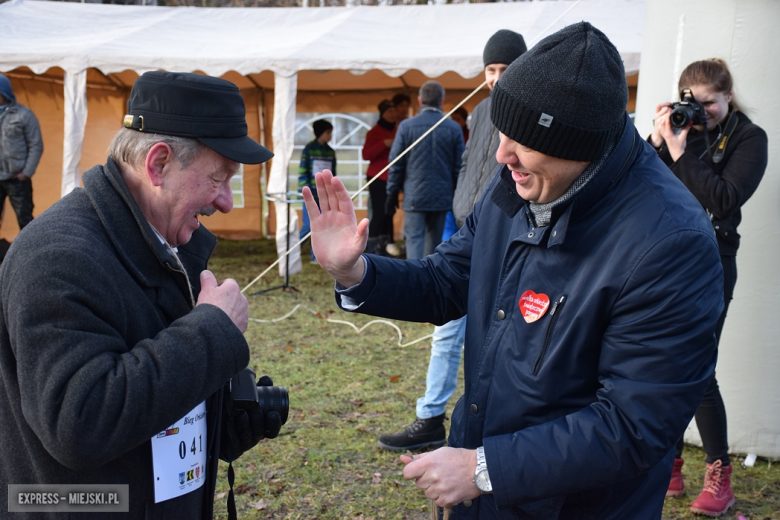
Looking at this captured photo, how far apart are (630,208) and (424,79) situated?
9.58 metres

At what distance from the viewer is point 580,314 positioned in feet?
4.75

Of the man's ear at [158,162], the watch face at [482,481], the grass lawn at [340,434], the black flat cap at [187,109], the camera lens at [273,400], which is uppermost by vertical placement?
the black flat cap at [187,109]

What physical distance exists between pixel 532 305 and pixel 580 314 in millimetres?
139

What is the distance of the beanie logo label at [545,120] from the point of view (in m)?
1.44

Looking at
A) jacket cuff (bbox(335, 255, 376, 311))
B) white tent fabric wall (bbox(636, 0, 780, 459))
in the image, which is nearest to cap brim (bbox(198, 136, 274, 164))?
jacket cuff (bbox(335, 255, 376, 311))

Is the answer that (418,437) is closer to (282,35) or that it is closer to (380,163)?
(380,163)

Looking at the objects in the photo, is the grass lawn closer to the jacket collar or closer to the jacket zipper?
the jacket zipper

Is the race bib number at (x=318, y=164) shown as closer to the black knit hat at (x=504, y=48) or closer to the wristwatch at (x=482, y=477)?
the black knit hat at (x=504, y=48)

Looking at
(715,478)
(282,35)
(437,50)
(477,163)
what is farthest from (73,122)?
(715,478)

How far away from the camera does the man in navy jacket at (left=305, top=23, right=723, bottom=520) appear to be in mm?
1377

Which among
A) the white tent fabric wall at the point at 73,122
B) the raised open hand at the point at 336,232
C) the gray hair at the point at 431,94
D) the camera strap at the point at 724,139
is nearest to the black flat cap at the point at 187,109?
the raised open hand at the point at 336,232

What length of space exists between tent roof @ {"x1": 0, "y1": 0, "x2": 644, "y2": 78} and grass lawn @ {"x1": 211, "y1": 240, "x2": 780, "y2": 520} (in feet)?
10.1

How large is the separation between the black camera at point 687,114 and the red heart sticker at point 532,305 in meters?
1.90

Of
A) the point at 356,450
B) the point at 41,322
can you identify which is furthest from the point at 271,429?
the point at 356,450
